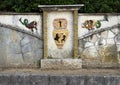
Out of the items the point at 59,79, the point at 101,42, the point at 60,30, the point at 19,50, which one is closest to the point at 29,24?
the point at 19,50

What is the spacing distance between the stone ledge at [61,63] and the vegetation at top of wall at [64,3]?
193 cm

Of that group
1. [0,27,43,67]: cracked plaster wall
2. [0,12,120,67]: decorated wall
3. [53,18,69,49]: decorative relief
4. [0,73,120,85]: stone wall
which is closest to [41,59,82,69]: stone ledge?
[0,12,120,67]: decorated wall

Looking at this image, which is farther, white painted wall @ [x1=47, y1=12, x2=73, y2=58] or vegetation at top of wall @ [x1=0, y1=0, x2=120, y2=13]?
vegetation at top of wall @ [x1=0, y1=0, x2=120, y2=13]

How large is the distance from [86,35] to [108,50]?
2.95 feet

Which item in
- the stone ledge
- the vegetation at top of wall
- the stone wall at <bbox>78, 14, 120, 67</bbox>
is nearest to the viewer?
the stone ledge

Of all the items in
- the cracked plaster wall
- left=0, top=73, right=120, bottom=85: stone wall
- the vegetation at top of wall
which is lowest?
left=0, top=73, right=120, bottom=85: stone wall

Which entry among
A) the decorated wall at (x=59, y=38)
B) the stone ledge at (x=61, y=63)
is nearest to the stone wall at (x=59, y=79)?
the stone ledge at (x=61, y=63)

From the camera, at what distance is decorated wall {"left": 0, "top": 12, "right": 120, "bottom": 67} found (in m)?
12.3

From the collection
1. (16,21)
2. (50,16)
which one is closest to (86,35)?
(50,16)

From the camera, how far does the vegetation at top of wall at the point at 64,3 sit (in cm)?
1295

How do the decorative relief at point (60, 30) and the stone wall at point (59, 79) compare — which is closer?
the stone wall at point (59, 79)

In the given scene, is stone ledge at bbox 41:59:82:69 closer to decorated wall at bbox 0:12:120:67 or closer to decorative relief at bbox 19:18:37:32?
decorated wall at bbox 0:12:120:67

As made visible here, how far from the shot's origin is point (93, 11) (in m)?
13.1

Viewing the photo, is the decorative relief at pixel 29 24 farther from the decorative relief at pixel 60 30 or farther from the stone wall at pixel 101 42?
the stone wall at pixel 101 42
